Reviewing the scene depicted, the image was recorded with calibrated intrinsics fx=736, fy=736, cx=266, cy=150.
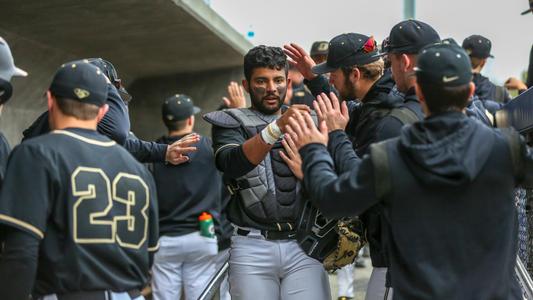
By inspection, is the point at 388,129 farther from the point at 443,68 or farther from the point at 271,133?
the point at 271,133

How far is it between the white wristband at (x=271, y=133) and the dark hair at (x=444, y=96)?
4.22ft

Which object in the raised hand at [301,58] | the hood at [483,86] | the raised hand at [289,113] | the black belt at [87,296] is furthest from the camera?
the hood at [483,86]

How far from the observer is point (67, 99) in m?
3.40

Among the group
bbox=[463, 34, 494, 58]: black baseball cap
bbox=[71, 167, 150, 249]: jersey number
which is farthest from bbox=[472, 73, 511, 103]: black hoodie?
bbox=[71, 167, 150, 249]: jersey number

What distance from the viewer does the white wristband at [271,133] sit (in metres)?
4.31

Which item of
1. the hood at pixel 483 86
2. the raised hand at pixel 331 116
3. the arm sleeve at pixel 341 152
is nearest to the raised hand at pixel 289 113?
the raised hand at pixel 331 116

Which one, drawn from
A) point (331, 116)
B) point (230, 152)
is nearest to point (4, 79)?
point (230, 152)

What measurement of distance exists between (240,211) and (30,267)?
1.85 m

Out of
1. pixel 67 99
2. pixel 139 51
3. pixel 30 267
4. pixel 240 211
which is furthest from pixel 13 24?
pixel 30 267

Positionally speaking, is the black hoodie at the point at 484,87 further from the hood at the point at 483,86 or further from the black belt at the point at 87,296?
the black belt at the point at 87,296

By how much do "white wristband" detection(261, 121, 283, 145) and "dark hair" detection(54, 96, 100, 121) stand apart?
1.21 m

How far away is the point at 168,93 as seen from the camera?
36.2ft

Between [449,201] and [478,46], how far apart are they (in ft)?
15.2

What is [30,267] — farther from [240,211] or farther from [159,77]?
[159,77]
